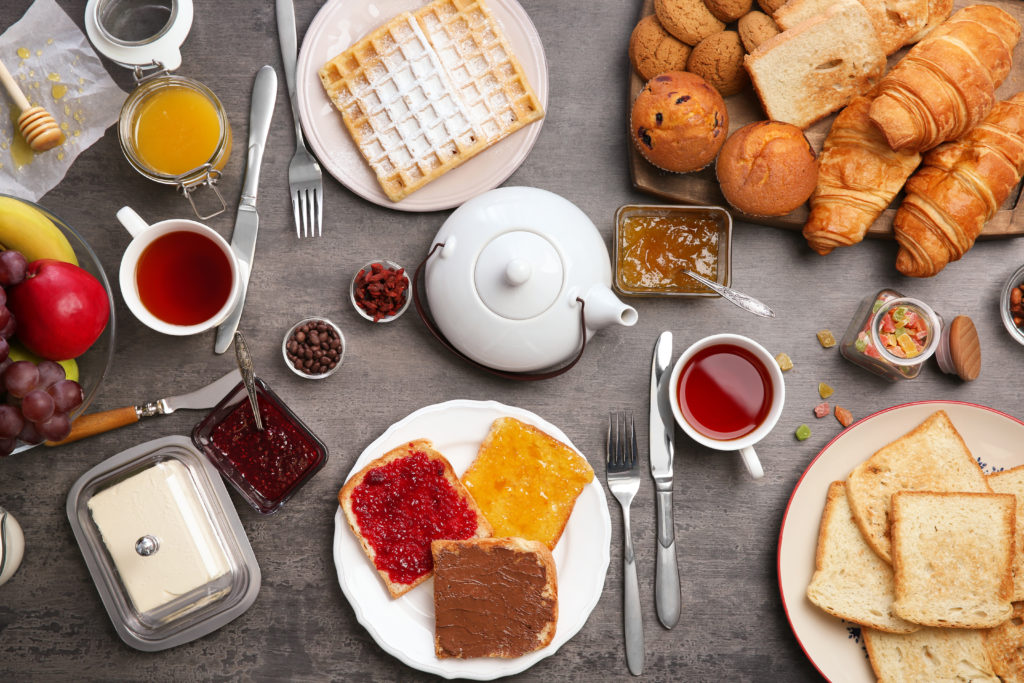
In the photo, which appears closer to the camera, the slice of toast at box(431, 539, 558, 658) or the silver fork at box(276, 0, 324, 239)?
the slice of toast at box(431, 539, 558, 658)

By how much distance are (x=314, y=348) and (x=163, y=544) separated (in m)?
0.60

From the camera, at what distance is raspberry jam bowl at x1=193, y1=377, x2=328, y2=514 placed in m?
1.65

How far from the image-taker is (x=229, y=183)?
1.81m

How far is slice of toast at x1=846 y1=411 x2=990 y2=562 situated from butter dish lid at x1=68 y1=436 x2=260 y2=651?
5.34 ft

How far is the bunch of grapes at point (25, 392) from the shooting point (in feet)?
4.50

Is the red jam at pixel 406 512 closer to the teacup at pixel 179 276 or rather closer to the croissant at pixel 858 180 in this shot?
the teacup at pixel 179 276

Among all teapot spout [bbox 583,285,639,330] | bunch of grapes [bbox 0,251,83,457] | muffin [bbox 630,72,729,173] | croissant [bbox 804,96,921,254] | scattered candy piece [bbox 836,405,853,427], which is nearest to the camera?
bunch of grapes [bbox 0,251,83,457]

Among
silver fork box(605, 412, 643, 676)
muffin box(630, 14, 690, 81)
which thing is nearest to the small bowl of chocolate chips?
silver fork box(605, 412, 643, 676)

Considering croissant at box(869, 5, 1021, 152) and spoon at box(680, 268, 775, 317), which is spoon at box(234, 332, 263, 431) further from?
croissant at box(869, 5, 1021, 152)

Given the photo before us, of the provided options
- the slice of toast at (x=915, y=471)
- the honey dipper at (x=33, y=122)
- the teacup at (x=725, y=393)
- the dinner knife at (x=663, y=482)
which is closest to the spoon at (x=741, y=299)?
the teacup at (x=725, y=393)

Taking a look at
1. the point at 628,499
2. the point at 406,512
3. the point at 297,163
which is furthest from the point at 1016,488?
the point at 297,163

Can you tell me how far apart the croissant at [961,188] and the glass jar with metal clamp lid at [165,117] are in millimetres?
1792

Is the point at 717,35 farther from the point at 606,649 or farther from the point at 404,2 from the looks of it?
the point at 606,649

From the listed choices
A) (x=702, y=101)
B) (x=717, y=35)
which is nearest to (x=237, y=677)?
(x=702, y=101)
